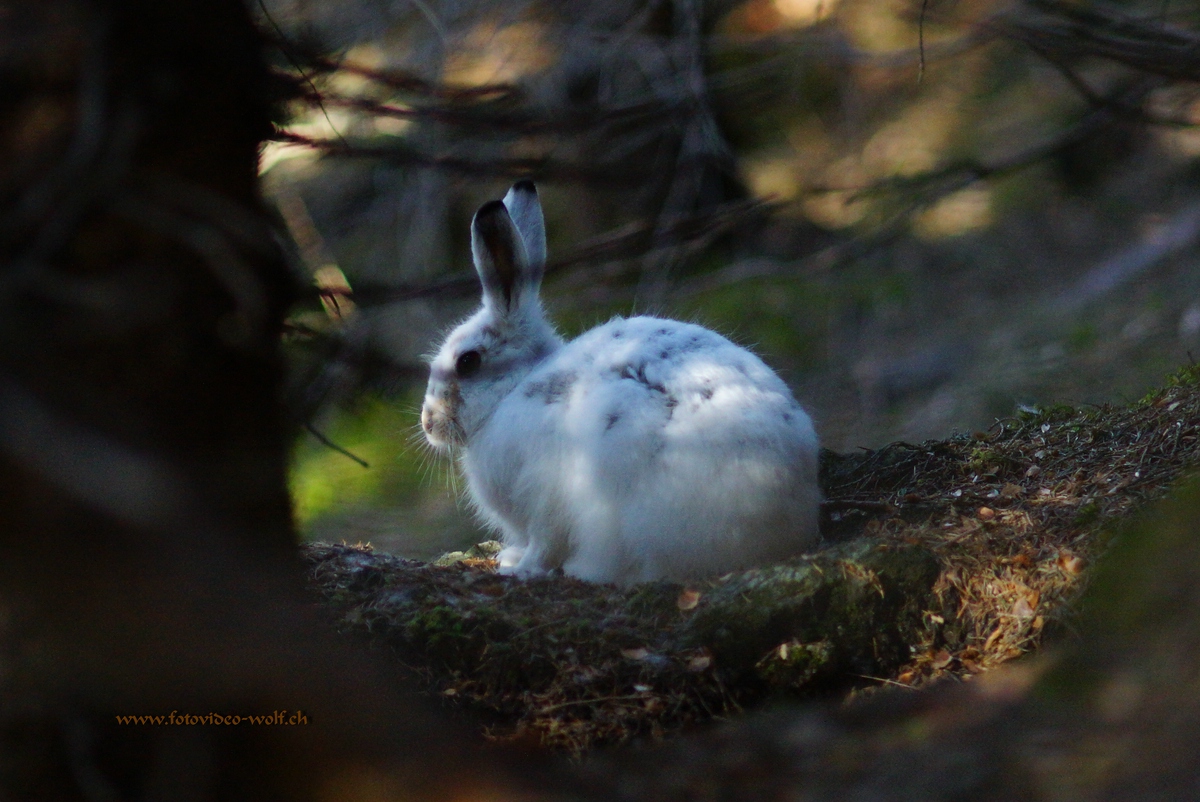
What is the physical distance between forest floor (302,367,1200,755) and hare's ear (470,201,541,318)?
4.82 ft

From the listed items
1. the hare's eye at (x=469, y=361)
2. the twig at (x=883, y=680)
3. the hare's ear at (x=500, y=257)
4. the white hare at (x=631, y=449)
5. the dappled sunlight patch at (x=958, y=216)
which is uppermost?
the dappled sunlight patch at (x=958, y=216)

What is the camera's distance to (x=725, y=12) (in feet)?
29.5

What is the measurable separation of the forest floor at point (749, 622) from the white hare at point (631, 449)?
0.97 ft

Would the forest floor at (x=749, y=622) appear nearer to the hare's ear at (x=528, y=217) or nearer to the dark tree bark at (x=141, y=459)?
the dark tree bark at (x=141, y=459)

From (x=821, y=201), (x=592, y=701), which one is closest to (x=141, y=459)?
(x=592, y=701)

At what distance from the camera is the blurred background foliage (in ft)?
17.8

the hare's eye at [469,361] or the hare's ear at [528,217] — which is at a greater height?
the hare's ear at [528,217]

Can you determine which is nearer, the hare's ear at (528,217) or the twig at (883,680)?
the twig at (883,680)

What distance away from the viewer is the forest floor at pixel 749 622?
9.91 feet

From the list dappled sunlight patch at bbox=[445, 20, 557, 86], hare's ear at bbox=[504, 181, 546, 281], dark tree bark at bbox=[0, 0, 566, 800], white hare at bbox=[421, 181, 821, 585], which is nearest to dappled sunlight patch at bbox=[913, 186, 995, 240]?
dappled sunlight patch at bbox=[445, 20, 557, 86]

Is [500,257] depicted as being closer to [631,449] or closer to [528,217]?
[528,217]

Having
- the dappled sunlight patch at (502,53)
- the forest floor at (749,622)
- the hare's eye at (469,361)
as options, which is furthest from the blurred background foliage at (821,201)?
the forest floor at (749,622)

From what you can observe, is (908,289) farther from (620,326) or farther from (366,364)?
(366,364)

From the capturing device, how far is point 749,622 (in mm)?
3148
